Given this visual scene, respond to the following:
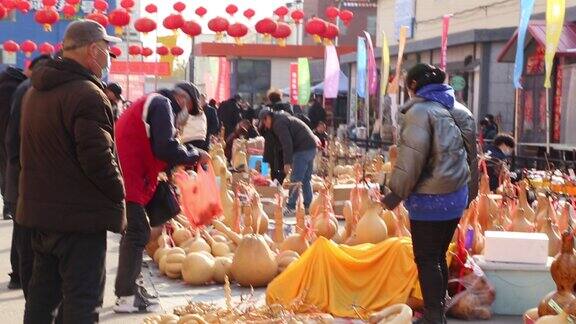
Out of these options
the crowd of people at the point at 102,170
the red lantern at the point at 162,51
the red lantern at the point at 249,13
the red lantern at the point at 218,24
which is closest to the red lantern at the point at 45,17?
the red lantern at the point at 218,24

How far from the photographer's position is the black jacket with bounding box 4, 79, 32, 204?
301 inches

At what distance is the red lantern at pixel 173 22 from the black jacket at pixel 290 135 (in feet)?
54.5

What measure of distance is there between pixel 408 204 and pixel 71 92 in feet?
8.09

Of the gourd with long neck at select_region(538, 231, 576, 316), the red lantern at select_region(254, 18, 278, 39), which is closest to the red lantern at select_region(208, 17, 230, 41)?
the red lantern at select_region(254, 18, 278, 39)

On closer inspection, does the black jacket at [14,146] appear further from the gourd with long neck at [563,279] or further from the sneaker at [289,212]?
the sneaker at [289,212]

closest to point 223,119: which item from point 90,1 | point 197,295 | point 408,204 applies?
point 197,295

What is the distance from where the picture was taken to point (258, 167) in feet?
58.0

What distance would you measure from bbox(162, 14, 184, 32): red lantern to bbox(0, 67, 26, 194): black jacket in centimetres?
2115

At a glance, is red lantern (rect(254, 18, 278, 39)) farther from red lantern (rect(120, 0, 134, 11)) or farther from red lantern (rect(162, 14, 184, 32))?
red lantern (rect(120, 0, 134, 11))

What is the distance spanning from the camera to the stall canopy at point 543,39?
66.5 ft

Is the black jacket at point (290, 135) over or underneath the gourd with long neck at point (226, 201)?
over

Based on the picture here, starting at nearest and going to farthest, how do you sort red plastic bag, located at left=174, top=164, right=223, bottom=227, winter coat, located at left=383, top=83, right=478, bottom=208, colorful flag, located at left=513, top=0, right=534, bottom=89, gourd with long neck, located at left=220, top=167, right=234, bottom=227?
winter coat, located at left=383, top=83, right=478, bottom=208 → red plastic bag, located at left=174, top=164, right=223, bottom=227 → gourd with long neck, located at left=220, top=167, right=234, bottom=227 → colorful flag, located at left=513, top=0, right=534, bottom=89

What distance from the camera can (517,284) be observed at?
766cm

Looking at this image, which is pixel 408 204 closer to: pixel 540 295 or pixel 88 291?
pixel 540 295
